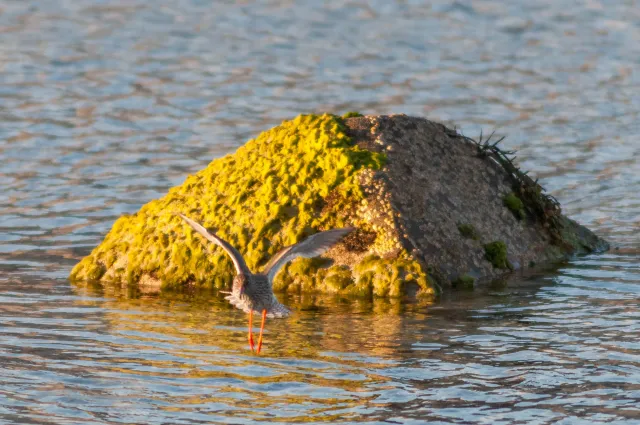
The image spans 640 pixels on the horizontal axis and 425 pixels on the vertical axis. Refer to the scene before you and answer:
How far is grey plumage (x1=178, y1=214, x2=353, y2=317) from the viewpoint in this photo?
8.98 metres

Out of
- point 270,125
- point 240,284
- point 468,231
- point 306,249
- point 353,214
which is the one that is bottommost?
point 240,284

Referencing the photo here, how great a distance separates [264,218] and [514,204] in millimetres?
2458

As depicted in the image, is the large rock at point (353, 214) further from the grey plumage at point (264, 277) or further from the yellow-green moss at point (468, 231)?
the grey plumage at point (264, 277)

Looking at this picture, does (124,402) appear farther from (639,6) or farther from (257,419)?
(639,6)

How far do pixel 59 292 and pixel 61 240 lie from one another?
7.09ft

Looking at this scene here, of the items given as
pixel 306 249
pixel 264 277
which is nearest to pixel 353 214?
pixel 306 249

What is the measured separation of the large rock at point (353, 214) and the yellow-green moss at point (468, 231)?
0.01m

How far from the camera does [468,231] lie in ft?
35.5

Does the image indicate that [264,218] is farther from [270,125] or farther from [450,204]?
[270,125]

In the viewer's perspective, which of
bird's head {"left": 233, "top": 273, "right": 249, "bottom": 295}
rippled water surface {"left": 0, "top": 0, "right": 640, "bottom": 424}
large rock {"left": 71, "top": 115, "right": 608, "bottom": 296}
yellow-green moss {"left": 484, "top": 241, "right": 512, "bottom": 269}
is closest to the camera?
rippled water surface {"left": 0, "top": 0, "right": 640, "bottom": 424}

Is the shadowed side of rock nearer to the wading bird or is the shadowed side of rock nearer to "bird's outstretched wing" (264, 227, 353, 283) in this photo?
"bird's outstretched wing" (264, 227, 353, 283)

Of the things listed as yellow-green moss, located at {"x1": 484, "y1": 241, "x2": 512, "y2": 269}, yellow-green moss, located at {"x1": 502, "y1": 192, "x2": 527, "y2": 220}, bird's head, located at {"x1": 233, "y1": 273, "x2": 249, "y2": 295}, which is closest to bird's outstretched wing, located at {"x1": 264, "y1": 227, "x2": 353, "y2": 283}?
bird's head, located at {"x1": 233, "y1": 273, "x2": 249, "y2": 295}

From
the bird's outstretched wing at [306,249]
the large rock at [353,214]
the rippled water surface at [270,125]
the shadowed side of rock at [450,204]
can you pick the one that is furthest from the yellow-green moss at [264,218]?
the bird's outstretched wing at [306,249]

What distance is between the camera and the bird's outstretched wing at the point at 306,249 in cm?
923
